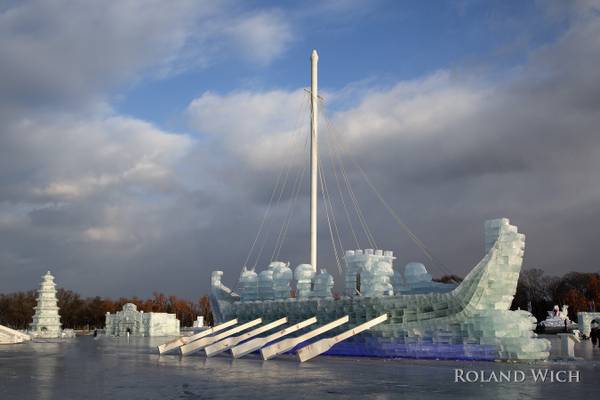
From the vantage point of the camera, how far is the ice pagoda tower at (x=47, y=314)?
73.9 metres

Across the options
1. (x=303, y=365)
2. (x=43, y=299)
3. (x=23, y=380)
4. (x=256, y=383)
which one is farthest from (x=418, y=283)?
(x=43, y=299)

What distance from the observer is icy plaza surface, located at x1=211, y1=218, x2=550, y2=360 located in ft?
81.1

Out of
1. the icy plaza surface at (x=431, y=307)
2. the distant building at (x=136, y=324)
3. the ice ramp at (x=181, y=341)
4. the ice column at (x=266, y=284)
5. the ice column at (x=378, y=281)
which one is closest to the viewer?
the icy plaza surface at (x=431, y=307)

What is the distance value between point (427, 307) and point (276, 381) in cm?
1028

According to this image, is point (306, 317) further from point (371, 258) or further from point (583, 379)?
point (583, 379)

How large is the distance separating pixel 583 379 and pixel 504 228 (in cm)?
795

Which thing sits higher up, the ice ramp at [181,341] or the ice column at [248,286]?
the ice column at [248,286]

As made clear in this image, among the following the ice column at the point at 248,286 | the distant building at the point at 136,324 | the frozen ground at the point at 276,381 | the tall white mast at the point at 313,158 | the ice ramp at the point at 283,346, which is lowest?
the distant building at the point at 136,324

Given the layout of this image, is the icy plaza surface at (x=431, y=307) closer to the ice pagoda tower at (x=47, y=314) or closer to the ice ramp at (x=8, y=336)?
the ice ramp at (x=8, y=336)

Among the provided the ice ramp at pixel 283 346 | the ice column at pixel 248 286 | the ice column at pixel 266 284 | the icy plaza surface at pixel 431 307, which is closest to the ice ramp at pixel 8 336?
the ice column at pixel 248 286

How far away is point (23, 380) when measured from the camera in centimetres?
2005

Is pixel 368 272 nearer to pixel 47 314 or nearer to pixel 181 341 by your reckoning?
pixel 181 341

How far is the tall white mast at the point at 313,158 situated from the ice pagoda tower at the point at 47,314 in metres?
49.7

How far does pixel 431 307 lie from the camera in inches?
1048
